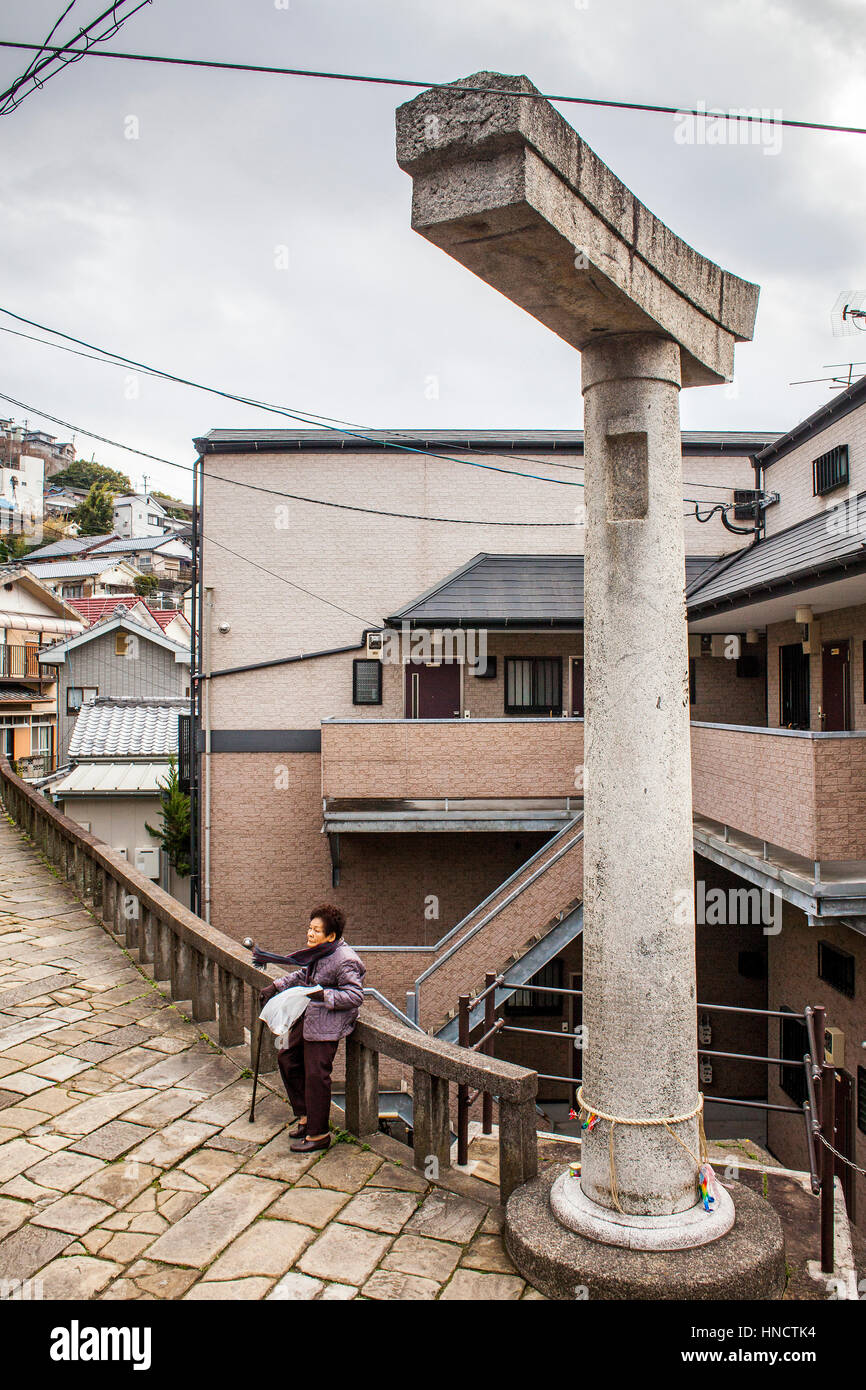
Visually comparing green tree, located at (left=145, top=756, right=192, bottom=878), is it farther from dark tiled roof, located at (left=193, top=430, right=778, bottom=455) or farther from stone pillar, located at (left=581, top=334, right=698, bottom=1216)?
stone pillar, located at (left=581, top=334, right=698, bottom=1216)

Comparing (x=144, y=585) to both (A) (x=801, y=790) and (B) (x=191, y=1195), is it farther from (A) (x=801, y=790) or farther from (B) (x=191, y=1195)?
(B) (x=191, y=1195)

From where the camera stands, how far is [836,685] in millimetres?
11188

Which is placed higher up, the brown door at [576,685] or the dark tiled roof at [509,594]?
the dark tiled roof at [509,594]

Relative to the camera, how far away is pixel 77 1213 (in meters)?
4.35

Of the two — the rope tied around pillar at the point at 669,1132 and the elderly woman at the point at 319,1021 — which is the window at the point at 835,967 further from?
the elderly woman at the point at 319,1021

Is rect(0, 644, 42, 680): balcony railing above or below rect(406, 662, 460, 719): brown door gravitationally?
above

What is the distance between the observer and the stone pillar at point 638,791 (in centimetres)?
402

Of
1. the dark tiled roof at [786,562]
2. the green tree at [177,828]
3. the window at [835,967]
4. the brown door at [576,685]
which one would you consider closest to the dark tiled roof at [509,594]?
the brown door at [576,685]

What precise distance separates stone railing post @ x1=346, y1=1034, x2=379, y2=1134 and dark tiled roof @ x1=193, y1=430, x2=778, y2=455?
12.8m

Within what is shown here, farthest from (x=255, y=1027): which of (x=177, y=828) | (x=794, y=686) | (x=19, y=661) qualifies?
(x=19, y=661)

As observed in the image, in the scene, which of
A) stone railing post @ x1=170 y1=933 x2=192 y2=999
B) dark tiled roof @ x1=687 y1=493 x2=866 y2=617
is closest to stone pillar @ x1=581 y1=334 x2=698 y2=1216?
stone railing post @ x1=170 y1=933 x2=192 y2=999

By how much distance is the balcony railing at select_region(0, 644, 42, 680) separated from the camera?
38594 millimetres

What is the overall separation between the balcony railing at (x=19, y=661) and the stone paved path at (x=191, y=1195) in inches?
1392
